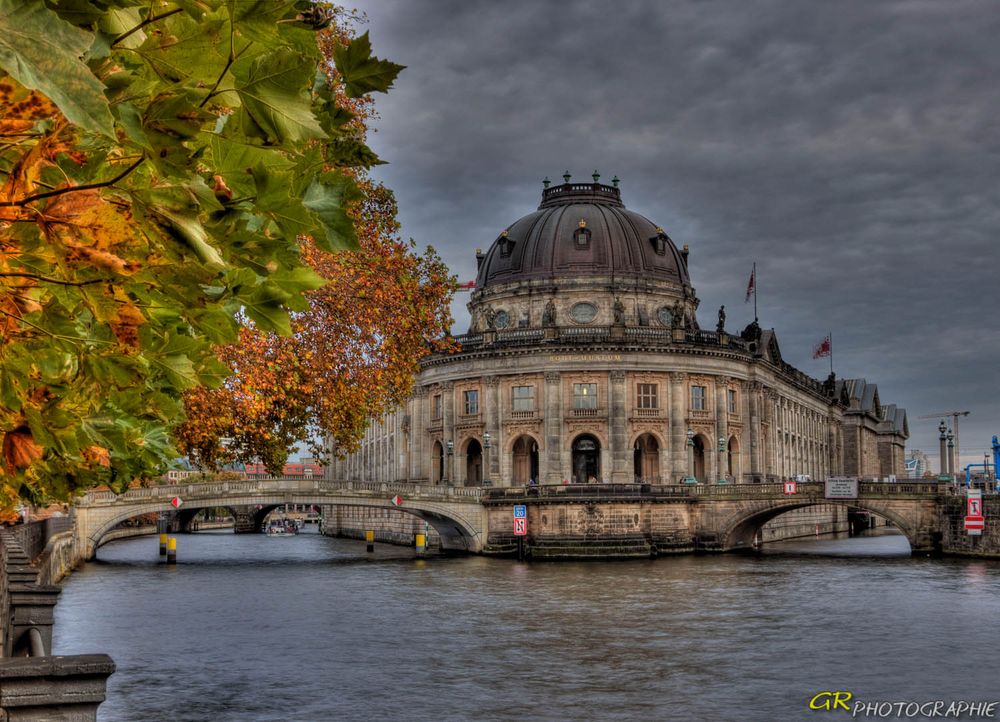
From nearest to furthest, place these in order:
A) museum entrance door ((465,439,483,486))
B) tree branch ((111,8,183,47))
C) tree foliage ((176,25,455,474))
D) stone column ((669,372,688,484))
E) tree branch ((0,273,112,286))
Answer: tree branch ((111,8,183,47))
tree branch ((0,273,112,286))
tree foliage ((176,25,455,474))
stone column ((669,372,688,484))
museum entrance door ((465,439,483,486))

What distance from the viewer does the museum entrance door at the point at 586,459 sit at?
258ft

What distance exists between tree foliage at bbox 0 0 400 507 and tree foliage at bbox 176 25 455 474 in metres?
17.3

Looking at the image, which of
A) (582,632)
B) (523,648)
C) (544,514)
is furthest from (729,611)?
(544,514)

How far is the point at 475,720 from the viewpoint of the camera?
890 inches

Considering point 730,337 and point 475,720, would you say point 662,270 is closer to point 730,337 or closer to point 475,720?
point 730,337

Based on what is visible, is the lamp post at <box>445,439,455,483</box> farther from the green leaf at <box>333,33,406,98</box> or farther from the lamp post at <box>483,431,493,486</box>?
the green leaf at <box>333,33,406,98</box>

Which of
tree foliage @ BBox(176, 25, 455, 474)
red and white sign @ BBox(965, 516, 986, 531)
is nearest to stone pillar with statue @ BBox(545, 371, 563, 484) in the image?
red and white sign @ BBox(965, 516, 986, 531)

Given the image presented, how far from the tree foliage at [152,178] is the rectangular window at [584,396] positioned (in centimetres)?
7197

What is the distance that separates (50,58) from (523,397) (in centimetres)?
7579

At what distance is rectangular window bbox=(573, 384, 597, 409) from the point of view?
77.1 m

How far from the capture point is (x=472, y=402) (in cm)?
8050

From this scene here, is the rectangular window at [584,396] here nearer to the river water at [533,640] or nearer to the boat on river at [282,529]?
the river water at [533,640]

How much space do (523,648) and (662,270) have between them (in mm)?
58357

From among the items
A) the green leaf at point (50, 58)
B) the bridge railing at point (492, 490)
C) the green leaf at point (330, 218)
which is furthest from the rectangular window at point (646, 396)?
the green leaf at point (50, 58)
